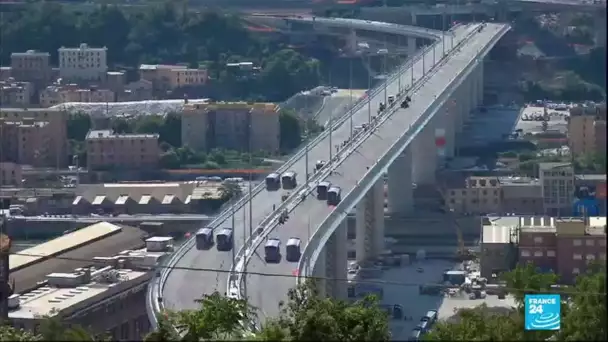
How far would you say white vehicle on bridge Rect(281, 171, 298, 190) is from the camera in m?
12.7

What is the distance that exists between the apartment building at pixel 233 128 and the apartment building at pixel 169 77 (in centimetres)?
274

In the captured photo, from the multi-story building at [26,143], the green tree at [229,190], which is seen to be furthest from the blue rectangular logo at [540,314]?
the multi-story building at [26,143]

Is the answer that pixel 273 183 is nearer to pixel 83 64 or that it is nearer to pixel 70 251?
pixel 70 251

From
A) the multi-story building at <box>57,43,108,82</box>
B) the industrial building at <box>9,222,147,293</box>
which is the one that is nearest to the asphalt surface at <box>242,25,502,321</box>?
the industrial building at <box>9,222,147,293</box>

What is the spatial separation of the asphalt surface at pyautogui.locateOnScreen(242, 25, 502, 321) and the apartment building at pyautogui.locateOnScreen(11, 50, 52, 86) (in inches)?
164

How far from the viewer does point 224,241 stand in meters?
10.1

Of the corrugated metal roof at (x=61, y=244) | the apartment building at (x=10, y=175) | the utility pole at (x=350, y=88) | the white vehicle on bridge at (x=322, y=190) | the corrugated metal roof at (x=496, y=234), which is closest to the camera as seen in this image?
the corrugated metal roof at (x=61, y=244)

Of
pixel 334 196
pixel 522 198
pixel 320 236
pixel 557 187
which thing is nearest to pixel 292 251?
pixel 320 236

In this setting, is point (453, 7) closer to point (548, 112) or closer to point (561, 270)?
point (548, 112)

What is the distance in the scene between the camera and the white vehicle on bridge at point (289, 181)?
41.5 feet

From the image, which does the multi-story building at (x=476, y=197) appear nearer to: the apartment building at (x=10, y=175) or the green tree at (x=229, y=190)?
the green tree at (x=229, y=190)

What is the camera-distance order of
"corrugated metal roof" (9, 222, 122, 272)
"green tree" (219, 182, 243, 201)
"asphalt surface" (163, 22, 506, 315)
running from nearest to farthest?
1. "asphalt surface" (163, 22, 506, 315)
2. "corrugated metal roof" (9, 222, 122, 272)
3. "green tree" (219, 182, 243, 201)

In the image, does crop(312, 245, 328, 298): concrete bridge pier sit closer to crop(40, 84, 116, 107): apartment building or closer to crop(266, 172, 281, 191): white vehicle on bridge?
crop(266, 172, 281, 191): white vehicle on bridge

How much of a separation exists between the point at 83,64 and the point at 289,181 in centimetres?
912
